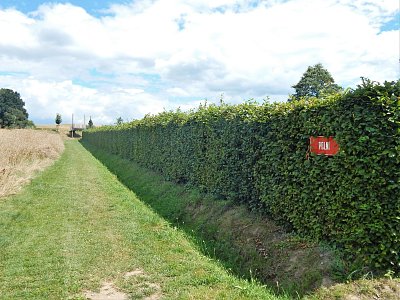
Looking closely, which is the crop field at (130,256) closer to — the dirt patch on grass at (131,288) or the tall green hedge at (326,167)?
the dirt patch on grass at (131,288)

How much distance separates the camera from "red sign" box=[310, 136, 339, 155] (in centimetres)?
571

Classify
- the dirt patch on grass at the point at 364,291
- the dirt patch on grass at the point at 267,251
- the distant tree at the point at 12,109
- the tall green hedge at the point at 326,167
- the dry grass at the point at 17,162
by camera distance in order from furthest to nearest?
the distant tree at the point at 12,109 → the dry grass at the point at 17,162 → the dirt patch on grass at the point at 267,251 → the tall green hedge at the point at 326,167 → the dirt patch on grass at the point at 364,291

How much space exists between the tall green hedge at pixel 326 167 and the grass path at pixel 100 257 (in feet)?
5.29

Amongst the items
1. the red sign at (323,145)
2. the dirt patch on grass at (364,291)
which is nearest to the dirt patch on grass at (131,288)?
the dirt patch on grass at (364,291)

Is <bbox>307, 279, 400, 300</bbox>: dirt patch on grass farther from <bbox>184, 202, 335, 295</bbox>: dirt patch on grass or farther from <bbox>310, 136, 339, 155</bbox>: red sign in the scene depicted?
<bbox>310, 136, 339, 155</bbox>: red sign

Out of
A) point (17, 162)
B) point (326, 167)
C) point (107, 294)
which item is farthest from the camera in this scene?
point (17, 162)

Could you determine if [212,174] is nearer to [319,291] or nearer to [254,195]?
[254,195]

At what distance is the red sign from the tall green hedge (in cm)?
10

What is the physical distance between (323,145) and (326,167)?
0.36m

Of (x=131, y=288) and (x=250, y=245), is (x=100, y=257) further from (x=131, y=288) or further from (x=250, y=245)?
(x=250, y=245)

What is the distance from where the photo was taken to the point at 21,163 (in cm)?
1680

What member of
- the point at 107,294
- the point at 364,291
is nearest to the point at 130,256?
the point at 107,294

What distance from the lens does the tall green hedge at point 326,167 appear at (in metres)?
5.04

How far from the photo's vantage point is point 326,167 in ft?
19.0
